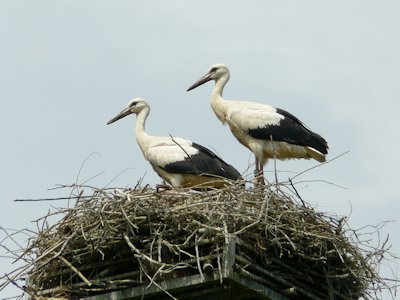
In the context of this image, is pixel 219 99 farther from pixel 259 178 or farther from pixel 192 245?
pixel 192 245

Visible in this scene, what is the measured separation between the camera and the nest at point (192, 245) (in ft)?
28.1

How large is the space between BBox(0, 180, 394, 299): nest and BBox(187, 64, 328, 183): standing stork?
3220 millimetres

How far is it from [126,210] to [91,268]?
528 millimetres

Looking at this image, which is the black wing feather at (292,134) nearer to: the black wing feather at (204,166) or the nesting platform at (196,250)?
the black wing feather at (204,166)

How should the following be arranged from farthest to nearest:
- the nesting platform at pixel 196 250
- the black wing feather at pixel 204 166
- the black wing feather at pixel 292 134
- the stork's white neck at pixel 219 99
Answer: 1. the stork's white neck at pixel 219 99
2. the black wing feather at pixel 292 134
3. the black wing feather at pixel 204 166
4. the nesting platform at pixel 196 250

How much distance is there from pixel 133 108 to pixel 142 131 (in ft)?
1.71

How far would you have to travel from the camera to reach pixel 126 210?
29.8 ft

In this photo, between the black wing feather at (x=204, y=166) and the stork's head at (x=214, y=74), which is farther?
the stork's head at (x=214, y=74)

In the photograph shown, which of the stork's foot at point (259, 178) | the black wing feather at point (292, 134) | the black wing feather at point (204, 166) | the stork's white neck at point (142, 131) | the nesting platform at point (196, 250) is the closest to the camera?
the nesting platform at point (196, 250)

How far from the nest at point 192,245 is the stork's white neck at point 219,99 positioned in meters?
3.61

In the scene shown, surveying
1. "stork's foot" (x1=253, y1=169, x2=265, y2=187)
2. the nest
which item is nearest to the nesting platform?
the nest

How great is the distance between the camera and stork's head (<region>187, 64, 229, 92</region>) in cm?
1366

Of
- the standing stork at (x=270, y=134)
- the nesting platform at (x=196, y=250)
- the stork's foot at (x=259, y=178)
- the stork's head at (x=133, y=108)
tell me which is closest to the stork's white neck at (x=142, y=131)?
the stork's head at (x=133, y=108)

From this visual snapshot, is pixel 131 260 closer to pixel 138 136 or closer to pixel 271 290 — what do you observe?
pixel 271 290
